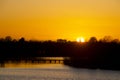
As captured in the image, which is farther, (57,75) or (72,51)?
(72,51)

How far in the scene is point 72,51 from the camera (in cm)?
15688

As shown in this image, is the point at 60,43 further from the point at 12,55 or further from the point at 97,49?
the point at 97,49

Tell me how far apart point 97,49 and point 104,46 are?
331cm

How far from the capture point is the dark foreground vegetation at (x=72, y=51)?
374 ft

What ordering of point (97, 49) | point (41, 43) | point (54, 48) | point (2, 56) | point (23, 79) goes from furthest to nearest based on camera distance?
point (41, 43), point (54, 48), point (2, 56), point (97, 49), point (23, 79)

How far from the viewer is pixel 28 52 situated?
17625 cm

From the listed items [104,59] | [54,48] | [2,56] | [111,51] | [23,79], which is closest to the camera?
[23,79]

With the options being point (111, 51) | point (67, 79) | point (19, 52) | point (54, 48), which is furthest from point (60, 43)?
point (67, 79)

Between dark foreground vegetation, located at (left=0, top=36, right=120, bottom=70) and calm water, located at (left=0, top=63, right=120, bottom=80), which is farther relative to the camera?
dark foreground vegetation, located at (left=0, top=36, right=120, bottom=70)

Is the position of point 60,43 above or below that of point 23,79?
above

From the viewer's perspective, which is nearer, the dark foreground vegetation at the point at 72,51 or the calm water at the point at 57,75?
the calm water at the point at 57,75

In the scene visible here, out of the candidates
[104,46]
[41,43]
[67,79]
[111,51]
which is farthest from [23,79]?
[41,43]

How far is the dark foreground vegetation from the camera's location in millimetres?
114144

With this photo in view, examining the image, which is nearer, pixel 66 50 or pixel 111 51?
pixel 111 51
